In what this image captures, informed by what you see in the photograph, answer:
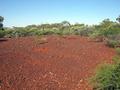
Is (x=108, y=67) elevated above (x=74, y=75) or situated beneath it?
elevated above

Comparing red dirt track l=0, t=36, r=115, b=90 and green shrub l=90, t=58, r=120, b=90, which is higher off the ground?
green shrub l=90, t=58, r=120, b=90

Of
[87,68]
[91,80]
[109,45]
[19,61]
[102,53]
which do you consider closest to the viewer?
[91,80]

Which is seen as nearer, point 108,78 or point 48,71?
point 108,78

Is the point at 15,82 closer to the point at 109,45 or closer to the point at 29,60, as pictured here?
the point at 29,60

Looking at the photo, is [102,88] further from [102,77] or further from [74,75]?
[74,75]

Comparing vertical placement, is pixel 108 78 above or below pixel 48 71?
above

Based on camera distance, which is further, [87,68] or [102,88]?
[87,68]

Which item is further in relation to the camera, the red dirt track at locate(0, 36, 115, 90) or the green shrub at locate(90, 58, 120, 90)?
the red dirt track at locate(0, 36, 115, 90)

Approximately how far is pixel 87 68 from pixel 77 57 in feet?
8.28

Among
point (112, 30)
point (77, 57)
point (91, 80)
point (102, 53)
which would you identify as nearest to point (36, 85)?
point (91, 80)

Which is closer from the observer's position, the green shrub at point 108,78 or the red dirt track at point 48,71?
the green shrub at point 108,78

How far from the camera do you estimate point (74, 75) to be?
10.4 meters

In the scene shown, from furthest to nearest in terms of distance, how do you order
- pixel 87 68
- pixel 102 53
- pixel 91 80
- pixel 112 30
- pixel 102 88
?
1. pixel 112 30
2. pixel 102 53
3. pixel 87 68
4. pixel 91 80
5. pixel 102 88

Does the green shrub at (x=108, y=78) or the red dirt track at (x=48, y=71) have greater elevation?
the green shrub at (x=108, y=78)
